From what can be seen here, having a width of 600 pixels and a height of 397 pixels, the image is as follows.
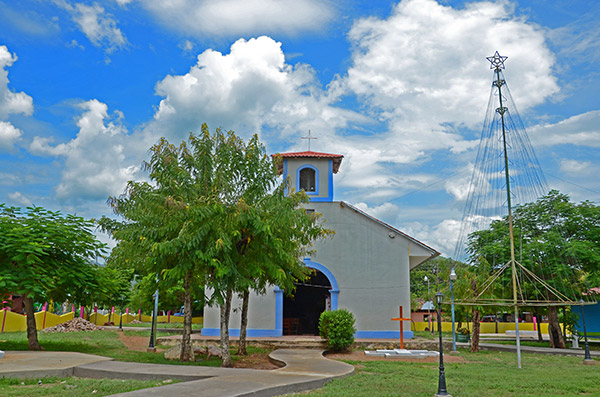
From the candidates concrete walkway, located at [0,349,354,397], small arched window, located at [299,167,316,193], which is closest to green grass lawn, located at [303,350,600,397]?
concrete walkway, located at [0,349,354,397]

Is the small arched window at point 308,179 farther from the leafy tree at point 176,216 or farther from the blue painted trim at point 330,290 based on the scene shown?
the leafy tree at point 176,216

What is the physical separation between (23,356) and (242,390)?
28.3ft

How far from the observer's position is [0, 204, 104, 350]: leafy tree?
602 inches

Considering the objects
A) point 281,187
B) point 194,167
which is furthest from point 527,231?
point 194,167

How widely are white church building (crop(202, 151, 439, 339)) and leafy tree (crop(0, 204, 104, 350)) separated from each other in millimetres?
8160

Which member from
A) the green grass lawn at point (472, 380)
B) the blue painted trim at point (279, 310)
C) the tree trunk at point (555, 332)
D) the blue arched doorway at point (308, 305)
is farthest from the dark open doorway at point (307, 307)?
the green grass lawn at point (472, 380)

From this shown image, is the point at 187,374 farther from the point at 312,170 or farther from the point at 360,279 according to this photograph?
the point at 312,170

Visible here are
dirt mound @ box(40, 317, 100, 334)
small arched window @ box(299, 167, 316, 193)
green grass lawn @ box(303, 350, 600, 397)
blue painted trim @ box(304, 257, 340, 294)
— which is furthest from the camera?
dirt mound @ box(40, 317, 100, 334)

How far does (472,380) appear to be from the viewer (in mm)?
13445

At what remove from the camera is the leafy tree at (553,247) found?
23.9 m

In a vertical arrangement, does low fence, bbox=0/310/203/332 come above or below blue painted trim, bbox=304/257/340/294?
below

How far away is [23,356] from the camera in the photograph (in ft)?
47.5

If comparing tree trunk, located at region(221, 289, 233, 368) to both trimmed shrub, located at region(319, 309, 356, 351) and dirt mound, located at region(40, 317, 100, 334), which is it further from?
dirt mound, located at region(40, 317, 100, 334)

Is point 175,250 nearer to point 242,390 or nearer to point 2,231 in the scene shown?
point 242,390
